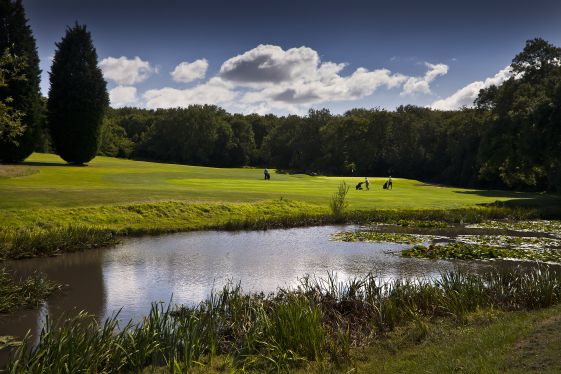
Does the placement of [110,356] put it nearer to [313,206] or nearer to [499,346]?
[499,346]

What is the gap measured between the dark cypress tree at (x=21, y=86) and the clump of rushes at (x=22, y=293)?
1762 inches

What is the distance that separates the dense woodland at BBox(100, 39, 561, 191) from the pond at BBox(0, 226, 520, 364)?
35508mm

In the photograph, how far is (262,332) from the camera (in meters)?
11.4

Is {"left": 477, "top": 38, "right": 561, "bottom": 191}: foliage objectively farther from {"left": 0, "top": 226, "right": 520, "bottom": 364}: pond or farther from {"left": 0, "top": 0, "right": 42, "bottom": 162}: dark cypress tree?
{"left": 0, "top": 0, "right": 42, "bottom": 162}: dark cypress tree

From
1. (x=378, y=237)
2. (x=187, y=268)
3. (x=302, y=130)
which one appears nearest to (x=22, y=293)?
(x=187, y=268)

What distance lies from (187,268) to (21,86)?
48109 millimetres

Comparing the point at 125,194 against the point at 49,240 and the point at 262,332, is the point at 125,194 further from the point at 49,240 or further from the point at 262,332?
the point at 262,332

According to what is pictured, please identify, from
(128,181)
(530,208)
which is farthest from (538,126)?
(128,181)

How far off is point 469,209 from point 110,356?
36811mm

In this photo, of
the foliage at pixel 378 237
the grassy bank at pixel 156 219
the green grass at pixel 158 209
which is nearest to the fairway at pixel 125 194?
the green grass at pixel 158 209

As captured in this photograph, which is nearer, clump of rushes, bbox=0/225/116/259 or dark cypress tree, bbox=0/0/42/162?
clump of rushes, bbox=0/225/116/259

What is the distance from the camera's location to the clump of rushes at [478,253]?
24.1 m

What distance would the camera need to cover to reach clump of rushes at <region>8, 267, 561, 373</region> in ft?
32.6

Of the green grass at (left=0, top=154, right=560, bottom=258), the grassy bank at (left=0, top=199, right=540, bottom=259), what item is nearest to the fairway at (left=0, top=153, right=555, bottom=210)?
the green grass at (left=0, top=154, right=560, bottom=258)
